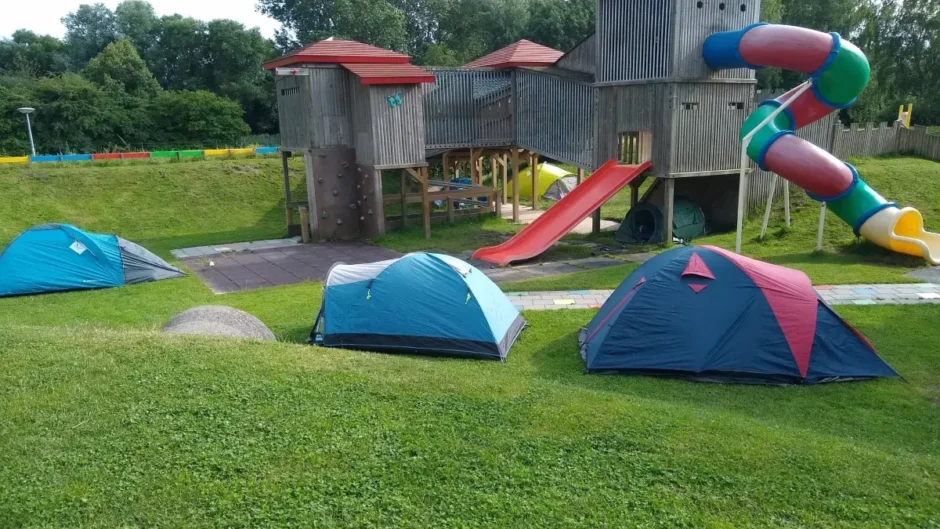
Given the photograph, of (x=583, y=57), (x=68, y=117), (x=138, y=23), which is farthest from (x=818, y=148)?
(x=138, y=23)

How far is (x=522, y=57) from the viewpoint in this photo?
20172 millimetres

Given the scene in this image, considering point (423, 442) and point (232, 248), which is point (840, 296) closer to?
point (423, 442)

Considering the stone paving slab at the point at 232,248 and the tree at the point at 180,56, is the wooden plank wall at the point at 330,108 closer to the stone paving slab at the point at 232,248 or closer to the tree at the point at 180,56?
the stone paving slab at the point at 232,248

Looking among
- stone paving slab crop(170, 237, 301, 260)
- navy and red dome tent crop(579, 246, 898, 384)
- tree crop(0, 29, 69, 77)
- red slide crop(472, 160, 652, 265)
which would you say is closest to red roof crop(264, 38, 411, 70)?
stone paving slab crop(170, 237, 301, 260)

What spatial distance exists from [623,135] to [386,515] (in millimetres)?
14292

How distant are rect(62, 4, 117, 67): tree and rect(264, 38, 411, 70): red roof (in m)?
40.4

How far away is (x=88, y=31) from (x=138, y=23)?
6.52 meters

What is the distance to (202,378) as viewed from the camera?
604 cm

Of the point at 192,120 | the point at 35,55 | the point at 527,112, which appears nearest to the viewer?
the point at 527,112

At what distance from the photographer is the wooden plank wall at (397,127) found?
17875 millimetres

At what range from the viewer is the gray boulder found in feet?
26.8

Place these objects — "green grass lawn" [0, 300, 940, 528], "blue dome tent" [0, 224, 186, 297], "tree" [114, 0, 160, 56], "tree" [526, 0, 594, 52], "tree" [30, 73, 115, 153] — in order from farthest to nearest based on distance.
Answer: "tree" [114, 0, 160, 56], "tree" [526, 0, 594, 52], "tree" [30, 73, 115, 153], "blue dome tent" [0, 224, 186, 297], "green grass lawn" [0, 300, 940, 528]

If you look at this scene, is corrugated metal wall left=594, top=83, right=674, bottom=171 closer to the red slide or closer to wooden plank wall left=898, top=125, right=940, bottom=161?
the red slide

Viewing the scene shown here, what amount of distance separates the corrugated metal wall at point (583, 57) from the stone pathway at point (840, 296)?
8.35 metres
